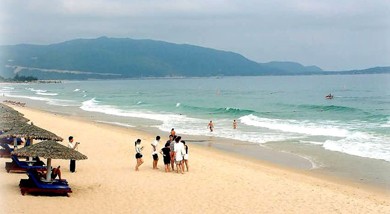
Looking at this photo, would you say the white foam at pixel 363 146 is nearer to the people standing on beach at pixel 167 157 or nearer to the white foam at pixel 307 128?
the white foam at pixel 307 128

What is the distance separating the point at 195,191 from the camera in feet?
48.5

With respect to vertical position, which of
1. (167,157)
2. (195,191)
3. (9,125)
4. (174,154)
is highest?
(9,125)

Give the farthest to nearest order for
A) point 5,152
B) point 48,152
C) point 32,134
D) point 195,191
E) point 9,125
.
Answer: point 5,152 → point 9,125 → point 32,134 → point 195,191 → point 48,152

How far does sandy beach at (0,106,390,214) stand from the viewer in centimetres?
1289

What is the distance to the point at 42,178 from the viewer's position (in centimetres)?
1388

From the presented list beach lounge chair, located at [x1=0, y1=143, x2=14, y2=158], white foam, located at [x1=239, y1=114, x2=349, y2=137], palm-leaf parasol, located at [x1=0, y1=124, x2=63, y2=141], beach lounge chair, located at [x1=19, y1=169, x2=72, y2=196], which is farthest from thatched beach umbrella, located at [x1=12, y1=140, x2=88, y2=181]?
white foam, located at [x1=239, y1=114, x2=349, y2=137]

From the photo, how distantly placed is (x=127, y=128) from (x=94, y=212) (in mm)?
22670

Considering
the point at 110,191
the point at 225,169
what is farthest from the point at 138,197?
the point at 225,169

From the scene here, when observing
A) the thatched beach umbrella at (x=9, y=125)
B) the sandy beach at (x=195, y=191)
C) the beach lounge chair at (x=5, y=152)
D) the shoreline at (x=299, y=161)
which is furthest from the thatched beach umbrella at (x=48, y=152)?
the shoreline at (x=299, y=161)

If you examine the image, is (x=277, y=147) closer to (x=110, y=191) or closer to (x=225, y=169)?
(x=225, y=169)

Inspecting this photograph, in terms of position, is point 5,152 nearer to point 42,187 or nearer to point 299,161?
point 42,187

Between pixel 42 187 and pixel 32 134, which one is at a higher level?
pixel 32 134

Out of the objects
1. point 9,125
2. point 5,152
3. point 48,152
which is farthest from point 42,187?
point 5,152

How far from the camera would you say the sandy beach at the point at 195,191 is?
1289cm
